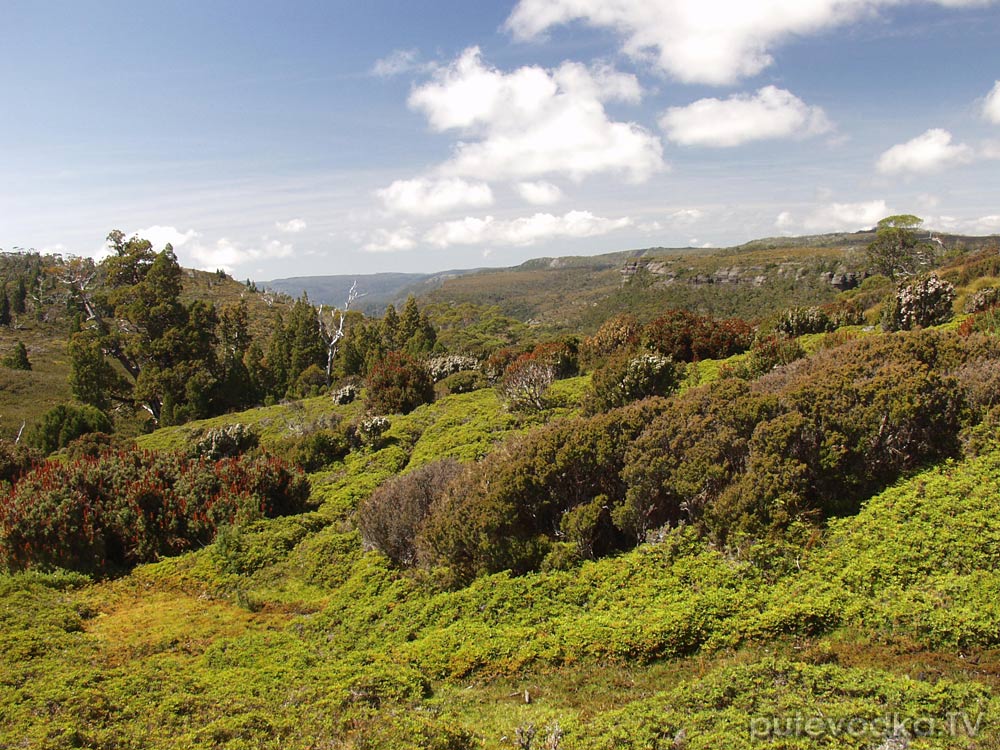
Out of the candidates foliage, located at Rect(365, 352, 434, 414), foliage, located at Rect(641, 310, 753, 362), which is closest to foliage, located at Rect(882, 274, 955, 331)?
foliage, located at Rect(641, 310, 753, 362)

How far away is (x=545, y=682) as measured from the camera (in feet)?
16.4

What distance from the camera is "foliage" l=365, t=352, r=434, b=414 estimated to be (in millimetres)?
19422

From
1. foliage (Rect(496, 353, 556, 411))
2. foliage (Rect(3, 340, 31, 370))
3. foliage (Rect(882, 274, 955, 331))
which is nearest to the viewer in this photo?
foliage (Rect(496, 353, 556, 411))

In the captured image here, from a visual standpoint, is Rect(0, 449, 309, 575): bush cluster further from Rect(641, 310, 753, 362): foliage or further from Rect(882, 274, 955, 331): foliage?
Rect(882, 274, 955, 331): foliage

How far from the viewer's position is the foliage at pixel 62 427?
21.0 metres

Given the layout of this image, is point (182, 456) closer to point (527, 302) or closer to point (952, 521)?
point (952, 521)

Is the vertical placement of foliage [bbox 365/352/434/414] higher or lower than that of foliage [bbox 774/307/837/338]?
lower

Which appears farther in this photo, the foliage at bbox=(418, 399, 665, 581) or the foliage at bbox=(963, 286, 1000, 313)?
the foliage at bbox=(963, 286, 1000, 313)

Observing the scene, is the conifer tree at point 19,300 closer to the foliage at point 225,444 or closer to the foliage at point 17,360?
the foliage at point 17,360

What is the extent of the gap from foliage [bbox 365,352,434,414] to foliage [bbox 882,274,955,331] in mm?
14453

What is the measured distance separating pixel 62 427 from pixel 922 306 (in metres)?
29.2

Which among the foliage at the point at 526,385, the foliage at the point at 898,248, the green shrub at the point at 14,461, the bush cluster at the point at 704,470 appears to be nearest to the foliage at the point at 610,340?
the foliage at the point at 526,385

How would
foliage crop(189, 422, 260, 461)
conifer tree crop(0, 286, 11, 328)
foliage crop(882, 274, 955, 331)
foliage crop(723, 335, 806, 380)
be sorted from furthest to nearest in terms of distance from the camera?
conifer tree crop(0, 286, 11, 328), foliage crop(189, 422, 260, 461), foliage crop(882, 274, 955, 331), foliage crop(723, 335, 806, 380)

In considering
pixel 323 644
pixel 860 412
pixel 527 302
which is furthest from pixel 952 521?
pixel 527 302
